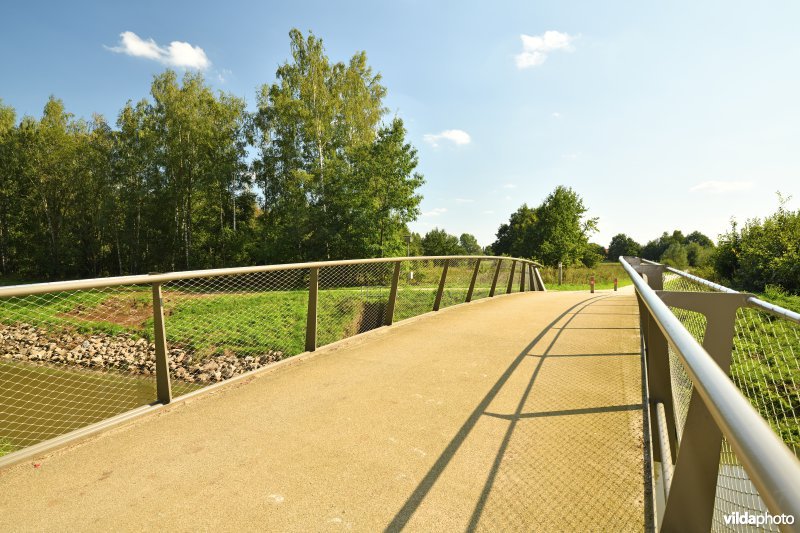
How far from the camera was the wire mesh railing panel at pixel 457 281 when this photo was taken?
27.1 feet

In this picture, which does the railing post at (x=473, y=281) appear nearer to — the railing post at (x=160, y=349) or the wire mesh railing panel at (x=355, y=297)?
the wire mesh railing panel at (x=355, y=297)

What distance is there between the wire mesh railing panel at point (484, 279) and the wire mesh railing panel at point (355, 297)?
9.57ft

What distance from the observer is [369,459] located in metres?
2.51

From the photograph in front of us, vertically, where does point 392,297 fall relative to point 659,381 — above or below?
above

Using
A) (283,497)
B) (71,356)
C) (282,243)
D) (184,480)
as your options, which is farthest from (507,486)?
(282,243)

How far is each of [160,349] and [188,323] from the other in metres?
10.6

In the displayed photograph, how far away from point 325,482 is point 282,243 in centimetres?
2566

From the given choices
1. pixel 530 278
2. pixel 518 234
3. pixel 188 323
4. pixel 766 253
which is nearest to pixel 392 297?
pixel 188 323

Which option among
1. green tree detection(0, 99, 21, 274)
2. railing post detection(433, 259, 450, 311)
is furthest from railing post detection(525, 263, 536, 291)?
green tree detection(0, 99, 21, 274)

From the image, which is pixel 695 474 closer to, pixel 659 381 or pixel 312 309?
pixel 659 381

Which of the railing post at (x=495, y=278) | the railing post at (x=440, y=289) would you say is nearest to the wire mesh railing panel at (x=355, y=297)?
the railing post at (x=440, y=289)

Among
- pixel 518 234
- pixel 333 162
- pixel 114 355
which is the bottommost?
pixel 114 355

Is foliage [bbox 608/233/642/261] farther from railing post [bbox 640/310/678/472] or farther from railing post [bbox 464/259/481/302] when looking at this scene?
railing post [bbox 640/310/678/472]

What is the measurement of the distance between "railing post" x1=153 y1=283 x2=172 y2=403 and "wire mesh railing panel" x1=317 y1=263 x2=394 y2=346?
137 inches
